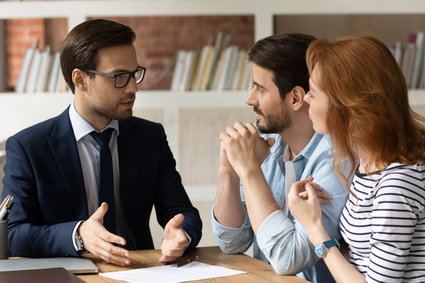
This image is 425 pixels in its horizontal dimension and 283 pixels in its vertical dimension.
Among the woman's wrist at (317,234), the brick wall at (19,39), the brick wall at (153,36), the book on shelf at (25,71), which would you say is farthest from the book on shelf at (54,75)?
the woman's wrist at (317,234)

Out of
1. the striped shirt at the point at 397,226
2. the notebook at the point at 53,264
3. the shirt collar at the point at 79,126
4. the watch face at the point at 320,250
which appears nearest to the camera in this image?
the striped shirt at the point at 397,226

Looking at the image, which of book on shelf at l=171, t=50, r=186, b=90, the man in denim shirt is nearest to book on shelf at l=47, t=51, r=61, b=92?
book on shelf at l=171, t=50, r=186, b=90

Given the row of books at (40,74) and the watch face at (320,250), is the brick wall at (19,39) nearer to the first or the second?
the row of books at (40,74)

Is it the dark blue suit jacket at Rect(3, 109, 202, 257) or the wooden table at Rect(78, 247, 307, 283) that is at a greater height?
the dark blue suit jacket at Rect(3, 109, 202, 257)

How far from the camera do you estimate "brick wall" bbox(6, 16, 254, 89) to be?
240 inches

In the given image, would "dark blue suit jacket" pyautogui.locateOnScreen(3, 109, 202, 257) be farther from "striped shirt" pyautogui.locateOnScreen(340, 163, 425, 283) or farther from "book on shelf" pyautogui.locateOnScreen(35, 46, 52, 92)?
"book on shelf" pyautogui.locateOnScreen(35, 46, 52, 92)

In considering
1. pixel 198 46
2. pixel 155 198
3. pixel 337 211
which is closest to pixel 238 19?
pixel 198 46

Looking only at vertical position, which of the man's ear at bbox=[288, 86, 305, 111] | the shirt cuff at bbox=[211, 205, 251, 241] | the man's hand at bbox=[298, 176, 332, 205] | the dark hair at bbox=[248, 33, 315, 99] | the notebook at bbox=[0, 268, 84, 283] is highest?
the dark hair at bbox=[248, 33, 315, 99]

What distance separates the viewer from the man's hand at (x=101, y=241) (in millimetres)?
2145

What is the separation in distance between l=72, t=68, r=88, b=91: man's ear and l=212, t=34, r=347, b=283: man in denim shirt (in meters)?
0.58

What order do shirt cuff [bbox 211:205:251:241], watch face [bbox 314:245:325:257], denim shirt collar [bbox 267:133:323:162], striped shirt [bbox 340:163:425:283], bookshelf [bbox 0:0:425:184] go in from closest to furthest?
striped shirt [bbox 340:163:425:283]
watch face [bbox 314:245:325:257]
shirt cuff [bbox 211:205:251:241]
denim shirt collar [bbox 267:133:323:162]
bookshelf [bbox 0:0:425:184]

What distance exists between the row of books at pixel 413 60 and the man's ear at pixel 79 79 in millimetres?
2390

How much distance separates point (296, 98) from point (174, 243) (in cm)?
63

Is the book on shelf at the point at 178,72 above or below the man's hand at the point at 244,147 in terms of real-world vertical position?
below
